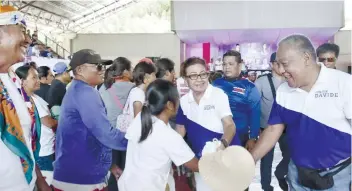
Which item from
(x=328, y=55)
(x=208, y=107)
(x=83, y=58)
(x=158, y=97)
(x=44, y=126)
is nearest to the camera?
(x=158, y=97)

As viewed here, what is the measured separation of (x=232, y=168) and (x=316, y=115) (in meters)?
0.53

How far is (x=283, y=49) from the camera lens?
212 centimetres

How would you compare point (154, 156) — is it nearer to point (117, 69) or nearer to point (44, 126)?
point (44, 126)

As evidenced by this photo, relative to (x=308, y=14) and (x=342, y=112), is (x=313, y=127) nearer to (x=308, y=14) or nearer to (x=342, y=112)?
(x=342, y=112)

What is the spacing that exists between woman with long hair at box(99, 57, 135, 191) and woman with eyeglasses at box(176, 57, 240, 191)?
100 centimetres

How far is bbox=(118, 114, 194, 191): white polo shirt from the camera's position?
7.12 ft

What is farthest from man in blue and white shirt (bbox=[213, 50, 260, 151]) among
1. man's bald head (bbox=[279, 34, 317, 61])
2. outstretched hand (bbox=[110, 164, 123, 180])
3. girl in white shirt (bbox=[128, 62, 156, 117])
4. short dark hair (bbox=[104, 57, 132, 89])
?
man's bald head (bbox=[279, 34, 317, 61])

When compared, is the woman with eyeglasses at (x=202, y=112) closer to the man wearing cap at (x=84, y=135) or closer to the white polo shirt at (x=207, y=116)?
the white polo shirt at (x=207, y=116)

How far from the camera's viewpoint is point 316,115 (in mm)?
2064

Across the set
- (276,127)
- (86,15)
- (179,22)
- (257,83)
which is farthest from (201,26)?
(276,127)

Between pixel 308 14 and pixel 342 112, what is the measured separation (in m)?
12.3

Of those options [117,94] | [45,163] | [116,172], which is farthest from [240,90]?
[45,163]

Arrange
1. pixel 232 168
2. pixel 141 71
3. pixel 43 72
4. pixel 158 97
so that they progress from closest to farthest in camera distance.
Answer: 1. pixel 232 168
2. pixel 158 97
3. pixel 141 71
4. pixel 43 72

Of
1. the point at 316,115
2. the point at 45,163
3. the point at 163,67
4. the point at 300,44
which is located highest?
the point at 300,44
